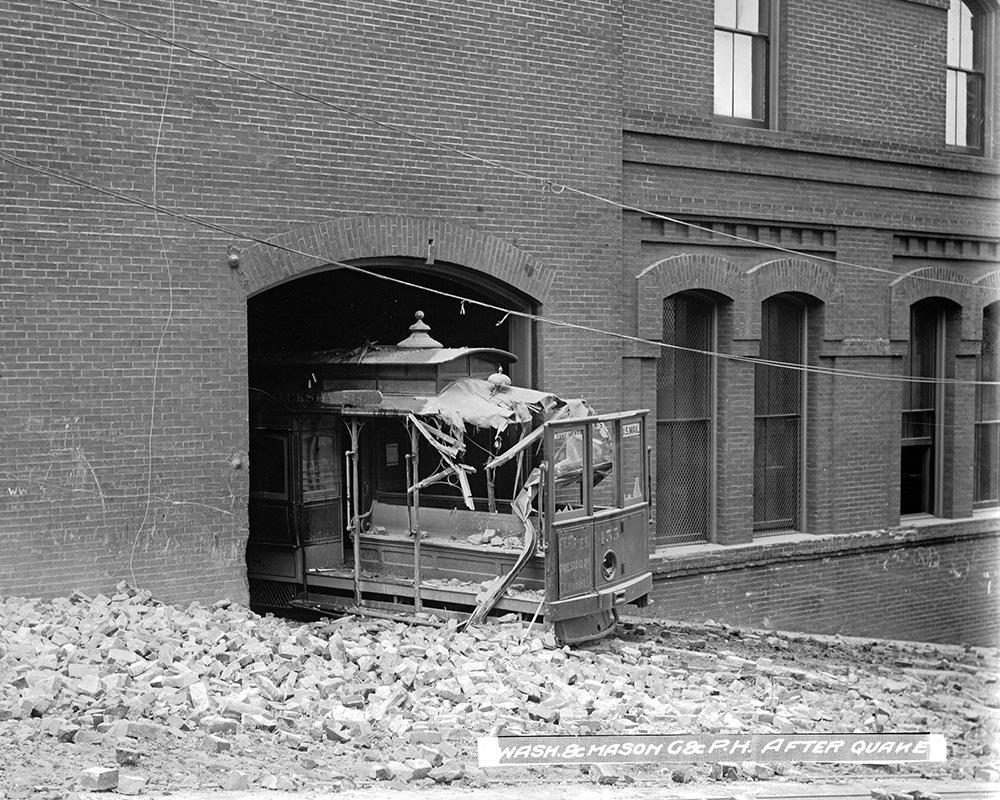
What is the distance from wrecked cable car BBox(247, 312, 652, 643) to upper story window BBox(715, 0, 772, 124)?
4594 mm

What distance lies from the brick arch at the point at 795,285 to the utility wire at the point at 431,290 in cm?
50

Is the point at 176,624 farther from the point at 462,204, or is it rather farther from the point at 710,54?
the point at 710,54

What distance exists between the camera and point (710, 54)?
49.2 feet

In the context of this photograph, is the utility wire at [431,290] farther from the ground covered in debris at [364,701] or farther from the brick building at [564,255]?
the ground covered in debris at [364,701]

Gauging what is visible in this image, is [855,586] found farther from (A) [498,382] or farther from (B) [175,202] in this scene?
(B) [175,202]

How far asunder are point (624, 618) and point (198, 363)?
16.3 ft

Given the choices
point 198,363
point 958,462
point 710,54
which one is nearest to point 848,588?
point 958,462

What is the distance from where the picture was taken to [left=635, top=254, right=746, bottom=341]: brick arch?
1449 centimetres

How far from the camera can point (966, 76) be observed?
18000 millimetres

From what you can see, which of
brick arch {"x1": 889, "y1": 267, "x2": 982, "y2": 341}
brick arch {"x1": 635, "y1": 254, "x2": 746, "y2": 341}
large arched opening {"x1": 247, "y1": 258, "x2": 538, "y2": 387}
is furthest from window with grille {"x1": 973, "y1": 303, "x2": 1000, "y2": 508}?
large arched opening {"x1": 247, "y1": 258, "x2": 538, "y2": 387}

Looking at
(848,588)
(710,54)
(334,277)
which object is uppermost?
(710,54)

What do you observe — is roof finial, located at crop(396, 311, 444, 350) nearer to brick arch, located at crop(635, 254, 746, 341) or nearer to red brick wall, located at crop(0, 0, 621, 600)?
red brick wall, located at crop(0, 0, 621, 600)

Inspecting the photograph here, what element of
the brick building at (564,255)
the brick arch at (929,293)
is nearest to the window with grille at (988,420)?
the brick building at (564,255)

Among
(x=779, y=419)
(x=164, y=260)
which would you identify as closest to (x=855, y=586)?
(x=779, y=419)
